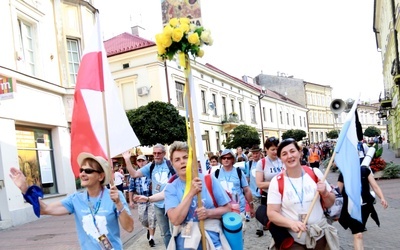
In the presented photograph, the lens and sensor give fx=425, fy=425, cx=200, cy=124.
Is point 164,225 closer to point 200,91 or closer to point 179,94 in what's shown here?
point 179,94

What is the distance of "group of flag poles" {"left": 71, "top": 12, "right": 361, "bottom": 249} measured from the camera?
3.82 m

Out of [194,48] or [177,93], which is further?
[177,93]

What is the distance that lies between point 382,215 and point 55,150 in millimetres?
11921

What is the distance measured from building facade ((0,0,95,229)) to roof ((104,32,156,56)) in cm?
1139

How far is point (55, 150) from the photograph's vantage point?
16.4 meters

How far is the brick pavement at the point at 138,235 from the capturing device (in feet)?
24.0

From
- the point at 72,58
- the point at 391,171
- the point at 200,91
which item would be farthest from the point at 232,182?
the point at 200,91

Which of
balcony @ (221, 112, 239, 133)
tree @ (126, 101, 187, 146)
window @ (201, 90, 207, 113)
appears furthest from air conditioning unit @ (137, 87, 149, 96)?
balcony @ (221, 112, 239, 133)

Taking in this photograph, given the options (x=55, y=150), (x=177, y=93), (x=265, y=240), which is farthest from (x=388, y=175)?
(x=177, y=93)

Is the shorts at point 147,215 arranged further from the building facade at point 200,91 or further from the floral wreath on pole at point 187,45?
the building facade at point 200,91

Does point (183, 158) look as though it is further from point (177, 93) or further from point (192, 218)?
point (177, 93)

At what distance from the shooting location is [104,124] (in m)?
3.86

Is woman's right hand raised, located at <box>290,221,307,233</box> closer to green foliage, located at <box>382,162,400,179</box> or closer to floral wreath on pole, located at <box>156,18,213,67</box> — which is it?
floral wreath on pole, located at <box>156,18,213,67</box>

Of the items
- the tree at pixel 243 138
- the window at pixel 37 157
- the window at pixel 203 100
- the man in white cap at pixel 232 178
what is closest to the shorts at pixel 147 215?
the man in white cap at pixel 232 178
